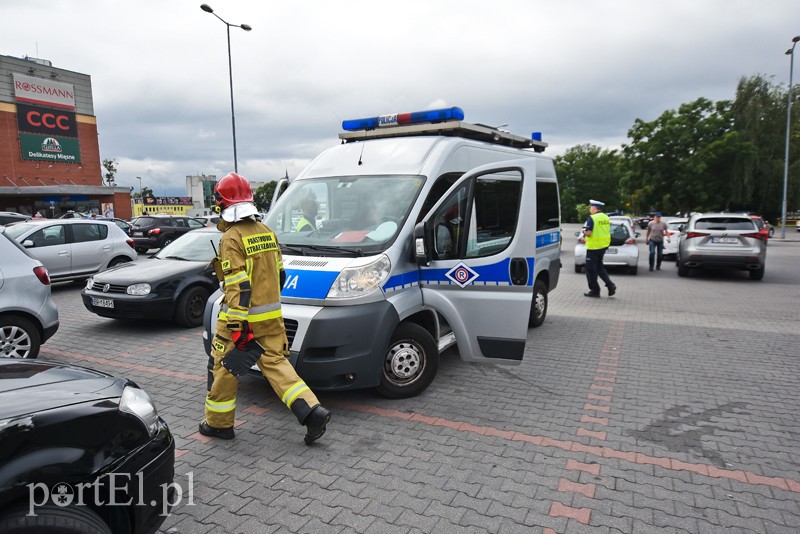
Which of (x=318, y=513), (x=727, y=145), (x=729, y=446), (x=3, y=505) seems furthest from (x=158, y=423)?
(x=727, y=145)

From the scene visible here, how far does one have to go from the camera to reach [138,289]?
716 centimetres

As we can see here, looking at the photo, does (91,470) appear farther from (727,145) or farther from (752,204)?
(752,204)

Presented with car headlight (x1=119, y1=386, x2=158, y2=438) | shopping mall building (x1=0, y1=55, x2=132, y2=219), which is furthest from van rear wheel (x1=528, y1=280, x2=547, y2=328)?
shopping mall building (x1=0, y1=55, x2=132, y2=219)

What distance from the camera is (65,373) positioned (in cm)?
264

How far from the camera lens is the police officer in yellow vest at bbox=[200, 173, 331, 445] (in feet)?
11.7

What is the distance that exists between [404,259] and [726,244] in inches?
446

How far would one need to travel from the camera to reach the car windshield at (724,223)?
1250cm

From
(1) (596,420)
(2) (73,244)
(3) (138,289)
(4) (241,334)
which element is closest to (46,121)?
(2) (73,244)

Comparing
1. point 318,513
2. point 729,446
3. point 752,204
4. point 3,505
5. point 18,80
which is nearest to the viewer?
point 3,505

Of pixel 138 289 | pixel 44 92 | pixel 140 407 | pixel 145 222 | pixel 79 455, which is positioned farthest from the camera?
pixel 44 92

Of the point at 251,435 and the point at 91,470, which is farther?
the point at 251,435

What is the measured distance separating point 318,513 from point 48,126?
49564 millimetres

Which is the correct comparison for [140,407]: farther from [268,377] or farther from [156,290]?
[156,290]

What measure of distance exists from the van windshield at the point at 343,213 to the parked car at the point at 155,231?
51.9 feet
